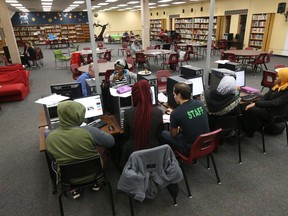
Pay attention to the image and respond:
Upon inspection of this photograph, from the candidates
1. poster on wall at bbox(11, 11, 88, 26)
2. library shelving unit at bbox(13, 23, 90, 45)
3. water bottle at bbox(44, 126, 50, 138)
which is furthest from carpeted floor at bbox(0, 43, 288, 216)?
poster on wall at bbox(11, 11, 88, 26)

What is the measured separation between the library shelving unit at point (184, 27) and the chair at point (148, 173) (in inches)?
607

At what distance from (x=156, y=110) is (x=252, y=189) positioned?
149 cm

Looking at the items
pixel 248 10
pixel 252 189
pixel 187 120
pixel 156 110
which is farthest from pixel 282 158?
pixel 248 10

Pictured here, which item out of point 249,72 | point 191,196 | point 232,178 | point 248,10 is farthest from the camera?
point 248,10

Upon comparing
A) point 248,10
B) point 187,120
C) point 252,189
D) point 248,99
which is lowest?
point 252,189

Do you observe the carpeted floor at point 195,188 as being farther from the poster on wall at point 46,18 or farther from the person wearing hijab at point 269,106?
the poster on wall at point 46,18

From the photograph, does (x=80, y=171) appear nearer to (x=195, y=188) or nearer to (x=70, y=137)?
(x=70, y=137)

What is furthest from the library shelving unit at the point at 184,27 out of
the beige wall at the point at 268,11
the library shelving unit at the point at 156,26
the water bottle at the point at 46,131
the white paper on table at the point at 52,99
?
the water bottle at the point at 46,131

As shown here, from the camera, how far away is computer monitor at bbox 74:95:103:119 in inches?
99.3

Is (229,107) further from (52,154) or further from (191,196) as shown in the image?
(52,154)

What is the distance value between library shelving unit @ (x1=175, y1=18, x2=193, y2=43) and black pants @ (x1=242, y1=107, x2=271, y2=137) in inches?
539

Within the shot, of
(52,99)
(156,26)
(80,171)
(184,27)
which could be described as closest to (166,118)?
(80,171)

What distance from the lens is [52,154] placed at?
174 centimetres

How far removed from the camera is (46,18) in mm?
19422
